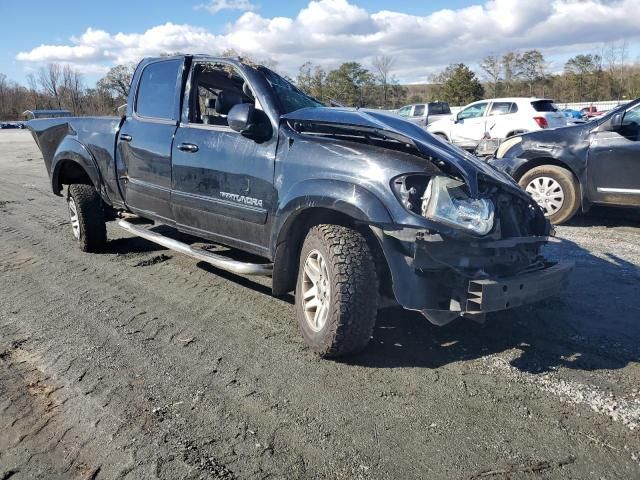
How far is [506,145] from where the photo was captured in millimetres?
7945

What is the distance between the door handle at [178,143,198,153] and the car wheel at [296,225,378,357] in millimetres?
1534

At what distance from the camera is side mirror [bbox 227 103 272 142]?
151 inches

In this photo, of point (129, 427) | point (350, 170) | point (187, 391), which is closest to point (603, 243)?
point (350, 170)

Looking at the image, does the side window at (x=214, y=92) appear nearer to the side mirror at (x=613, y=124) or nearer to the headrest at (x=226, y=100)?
the headrest at (x=226, y=100)

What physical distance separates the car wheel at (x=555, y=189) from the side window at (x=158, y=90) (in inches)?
182

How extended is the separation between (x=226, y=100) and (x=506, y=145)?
474 cm

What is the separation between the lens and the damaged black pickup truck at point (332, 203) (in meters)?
3.16

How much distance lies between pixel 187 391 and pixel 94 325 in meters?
1.44

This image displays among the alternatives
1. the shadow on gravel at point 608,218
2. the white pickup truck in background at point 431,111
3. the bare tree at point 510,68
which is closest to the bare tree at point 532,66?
the bare tree at point 510,68

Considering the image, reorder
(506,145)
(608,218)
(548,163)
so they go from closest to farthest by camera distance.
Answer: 1. (548,163)
2. (608,218)
3. (506,145)

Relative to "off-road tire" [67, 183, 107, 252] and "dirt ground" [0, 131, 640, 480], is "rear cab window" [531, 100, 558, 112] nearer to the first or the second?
"dirt ground" [0, 131, 640, 480]

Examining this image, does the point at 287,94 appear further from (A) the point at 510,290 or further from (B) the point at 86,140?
(B) the point at 86,140

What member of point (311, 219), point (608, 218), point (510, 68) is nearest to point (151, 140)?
point (311, 219)

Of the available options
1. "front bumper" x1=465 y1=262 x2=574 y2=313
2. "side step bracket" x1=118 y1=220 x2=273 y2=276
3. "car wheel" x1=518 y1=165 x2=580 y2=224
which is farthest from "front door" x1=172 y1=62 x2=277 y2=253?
"car wheel" x1=518 y1=165 x2=580 y2=224
